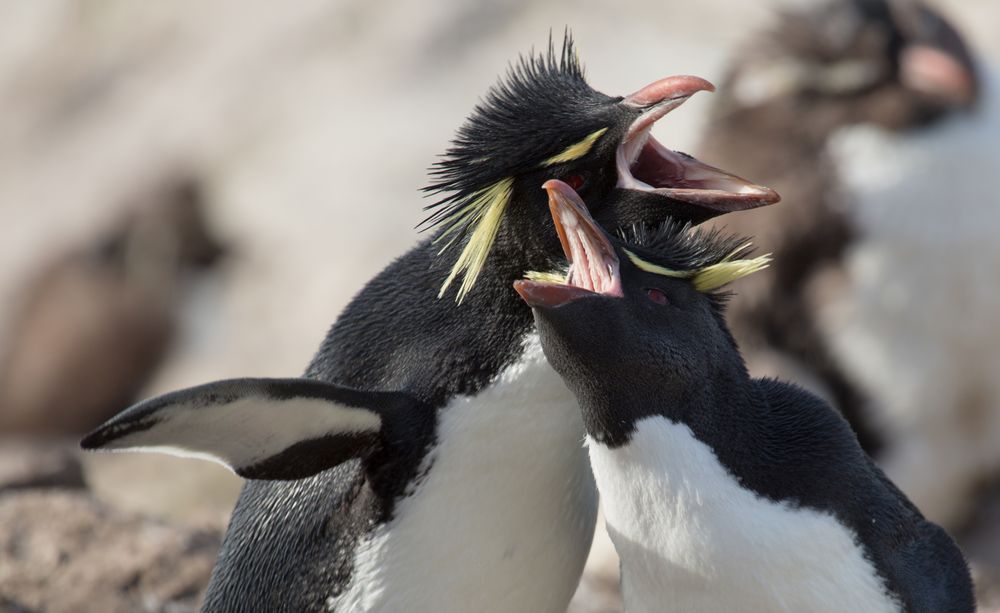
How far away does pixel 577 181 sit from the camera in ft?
7.48

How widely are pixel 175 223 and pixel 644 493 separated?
5723 mm

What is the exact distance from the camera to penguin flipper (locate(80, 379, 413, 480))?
210 cm

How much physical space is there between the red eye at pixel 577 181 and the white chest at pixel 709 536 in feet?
1.36

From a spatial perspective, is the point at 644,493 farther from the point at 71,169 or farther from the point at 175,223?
the point at 71,169

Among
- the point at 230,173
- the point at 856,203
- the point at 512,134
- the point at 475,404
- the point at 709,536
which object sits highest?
the point at 512,134

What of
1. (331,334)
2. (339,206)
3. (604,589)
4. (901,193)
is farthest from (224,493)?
(331,334)

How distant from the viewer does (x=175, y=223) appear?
7.45 meters

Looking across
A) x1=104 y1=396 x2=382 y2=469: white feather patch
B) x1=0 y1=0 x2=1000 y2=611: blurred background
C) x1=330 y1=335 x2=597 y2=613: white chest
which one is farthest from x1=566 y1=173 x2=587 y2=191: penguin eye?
x1=0 y1=0 x2=1000 y2=611: blurred background

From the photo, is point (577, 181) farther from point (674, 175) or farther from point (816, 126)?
point (816, 126)

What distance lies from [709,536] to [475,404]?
442 mm

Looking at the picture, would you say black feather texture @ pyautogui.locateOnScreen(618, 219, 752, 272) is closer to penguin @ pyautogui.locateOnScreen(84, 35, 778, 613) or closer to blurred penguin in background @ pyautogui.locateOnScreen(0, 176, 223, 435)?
penguin @ pyautogui.locateOnScreen(84, 35, 778, 613)

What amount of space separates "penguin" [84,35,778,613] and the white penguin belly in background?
87.3 inches

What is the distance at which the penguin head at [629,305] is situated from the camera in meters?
1.96

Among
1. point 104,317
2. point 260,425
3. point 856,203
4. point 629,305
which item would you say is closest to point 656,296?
point 629,305
